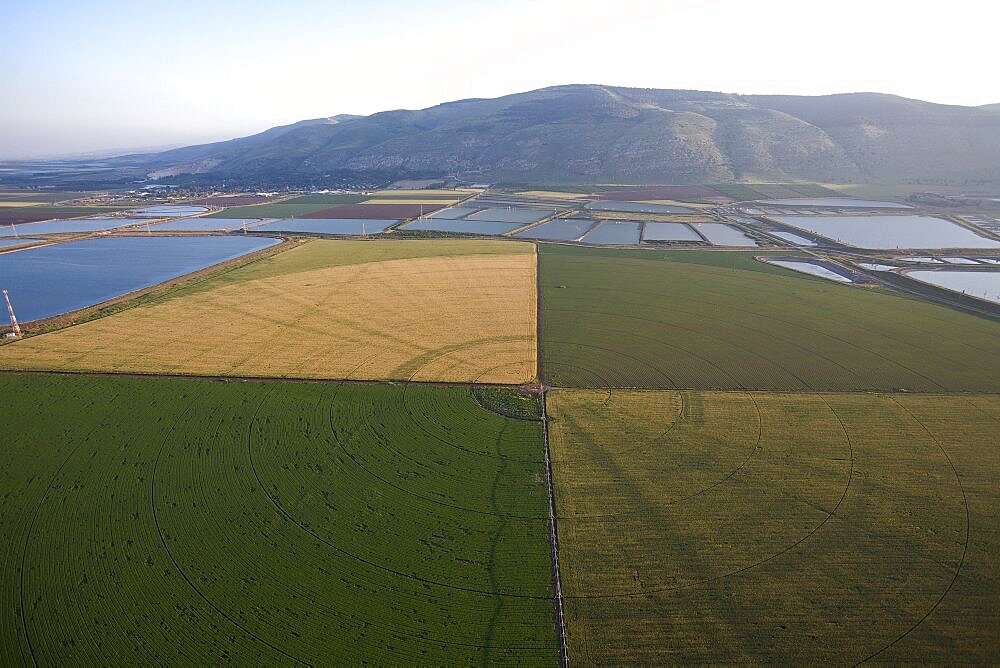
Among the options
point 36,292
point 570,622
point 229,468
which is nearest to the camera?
point 570,622

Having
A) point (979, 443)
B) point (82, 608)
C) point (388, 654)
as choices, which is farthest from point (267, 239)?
point (979, 443)

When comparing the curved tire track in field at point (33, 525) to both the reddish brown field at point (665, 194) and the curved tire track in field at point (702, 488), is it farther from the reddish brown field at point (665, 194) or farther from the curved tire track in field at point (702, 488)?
the reddish brown field at point (665, 194)

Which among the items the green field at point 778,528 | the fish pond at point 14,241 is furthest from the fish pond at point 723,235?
the fish pond at point 14,241

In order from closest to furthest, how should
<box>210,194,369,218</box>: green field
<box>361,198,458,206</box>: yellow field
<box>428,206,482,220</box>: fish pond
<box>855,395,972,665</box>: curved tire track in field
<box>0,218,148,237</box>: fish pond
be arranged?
1. <box>855,395,972,665</box>: curved tire track in field
2. <box>0,218,148,237</box>: fish pond
3. <box>428,206,482,220</box>: fish pond
4. <box>210,194,369,218</box>: green field
5. <box>361,198,458,206</box>: yellow field

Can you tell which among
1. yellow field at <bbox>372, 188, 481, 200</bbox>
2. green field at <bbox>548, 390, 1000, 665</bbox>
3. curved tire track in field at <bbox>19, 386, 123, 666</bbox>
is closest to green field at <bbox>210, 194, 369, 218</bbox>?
yellow field at <bbox>372, 188, 481, 200</bbox>

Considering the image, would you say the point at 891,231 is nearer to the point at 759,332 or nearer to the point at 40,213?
the point at 759,332

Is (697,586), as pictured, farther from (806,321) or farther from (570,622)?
(806,321)

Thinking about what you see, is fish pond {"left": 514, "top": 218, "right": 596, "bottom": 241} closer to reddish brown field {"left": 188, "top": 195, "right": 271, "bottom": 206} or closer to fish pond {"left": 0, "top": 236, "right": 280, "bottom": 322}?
fish pond {"left": 0, "top": 236, "right": 280, "bottom": 322}
